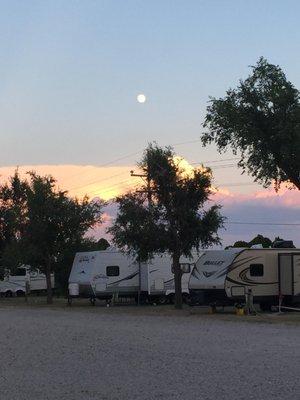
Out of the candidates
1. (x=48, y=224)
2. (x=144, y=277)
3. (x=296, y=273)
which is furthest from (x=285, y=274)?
(x=48, y=224)

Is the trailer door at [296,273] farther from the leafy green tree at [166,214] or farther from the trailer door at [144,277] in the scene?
the trailer door at [144,277]

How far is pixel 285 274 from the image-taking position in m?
25.9

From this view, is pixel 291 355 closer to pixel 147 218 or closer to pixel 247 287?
pixel 247 287

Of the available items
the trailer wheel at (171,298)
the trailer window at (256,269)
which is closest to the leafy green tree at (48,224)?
the trailer wheel at (171,298)

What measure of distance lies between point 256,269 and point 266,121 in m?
7.31

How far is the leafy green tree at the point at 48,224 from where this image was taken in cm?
3653

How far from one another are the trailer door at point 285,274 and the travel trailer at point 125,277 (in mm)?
7863

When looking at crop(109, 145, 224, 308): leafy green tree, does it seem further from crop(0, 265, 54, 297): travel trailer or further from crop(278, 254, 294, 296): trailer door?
crop(0, 265, 54, 297): travel trailer

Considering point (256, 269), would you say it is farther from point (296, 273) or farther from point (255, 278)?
point (296, 273)

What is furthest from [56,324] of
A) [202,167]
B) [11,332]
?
[202,167]

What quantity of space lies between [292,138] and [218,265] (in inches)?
260

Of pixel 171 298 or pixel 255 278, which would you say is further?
pixel 171 298

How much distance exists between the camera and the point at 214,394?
7828 millimetres

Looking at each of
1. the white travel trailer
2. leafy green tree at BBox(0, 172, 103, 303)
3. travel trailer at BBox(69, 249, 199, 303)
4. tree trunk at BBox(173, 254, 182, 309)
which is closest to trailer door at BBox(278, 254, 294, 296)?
the white travel trailer
